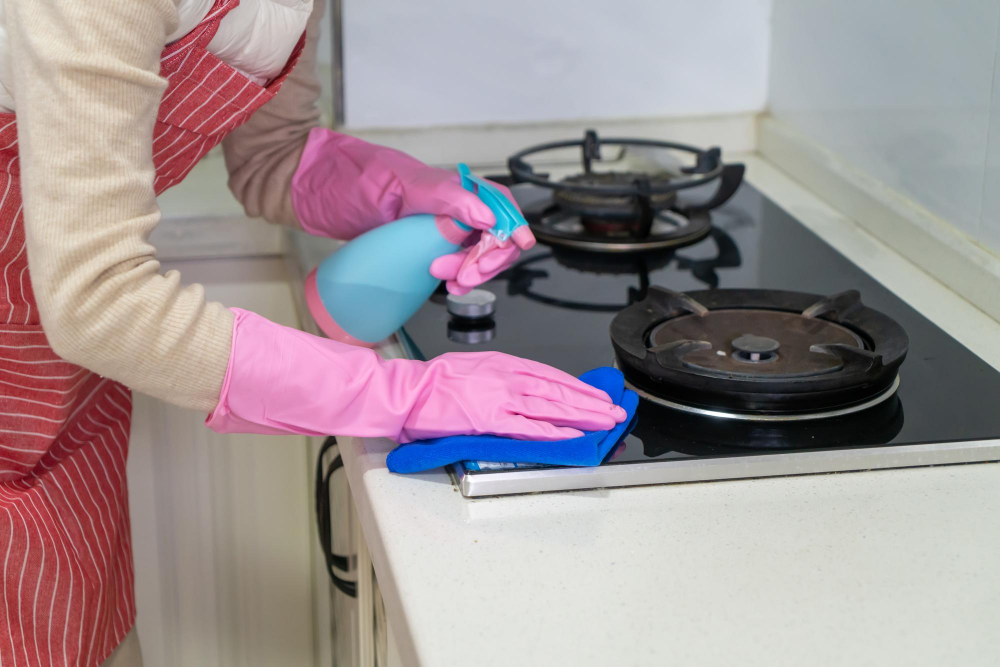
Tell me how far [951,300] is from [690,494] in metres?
0.52

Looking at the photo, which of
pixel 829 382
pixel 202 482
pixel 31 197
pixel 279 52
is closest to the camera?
pixel 31 197

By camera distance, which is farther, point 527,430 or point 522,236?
point 522,236

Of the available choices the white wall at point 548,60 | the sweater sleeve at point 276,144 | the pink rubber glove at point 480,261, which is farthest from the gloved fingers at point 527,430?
the white wall at point 548,60

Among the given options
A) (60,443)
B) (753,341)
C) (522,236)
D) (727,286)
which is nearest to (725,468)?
(753,341)

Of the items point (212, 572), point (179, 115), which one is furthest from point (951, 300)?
point (212, 572)

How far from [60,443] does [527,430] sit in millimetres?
495

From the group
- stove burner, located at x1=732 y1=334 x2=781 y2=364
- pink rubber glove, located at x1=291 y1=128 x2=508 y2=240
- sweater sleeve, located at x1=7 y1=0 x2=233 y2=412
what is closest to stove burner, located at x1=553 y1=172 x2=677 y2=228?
pink rubber glove, located at x1=291 y1=128 x2=508 y2=240

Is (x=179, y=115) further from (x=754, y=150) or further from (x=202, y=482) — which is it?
(x=754, y=150)

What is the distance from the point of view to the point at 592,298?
3.32 feet

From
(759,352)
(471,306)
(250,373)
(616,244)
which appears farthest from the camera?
(616,244)

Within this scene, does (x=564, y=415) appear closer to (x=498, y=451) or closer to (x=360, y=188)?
(x=498, y=451)

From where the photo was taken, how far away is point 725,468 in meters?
0.68

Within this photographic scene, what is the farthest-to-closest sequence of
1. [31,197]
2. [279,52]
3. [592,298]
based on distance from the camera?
[592,298] < [279,52] < [31,197]

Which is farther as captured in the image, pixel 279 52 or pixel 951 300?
pixel 951 300
